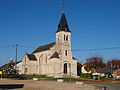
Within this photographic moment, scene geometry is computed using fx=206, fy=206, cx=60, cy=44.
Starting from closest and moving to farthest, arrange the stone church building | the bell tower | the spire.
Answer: the stone church building < the bell tower < the spire

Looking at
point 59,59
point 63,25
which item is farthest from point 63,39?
point 59,59

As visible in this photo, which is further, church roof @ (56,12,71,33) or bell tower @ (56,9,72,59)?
church roof @ (56,12,71,33)

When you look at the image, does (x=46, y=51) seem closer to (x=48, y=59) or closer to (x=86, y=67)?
(x=48, y=59)

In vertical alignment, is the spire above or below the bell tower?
above

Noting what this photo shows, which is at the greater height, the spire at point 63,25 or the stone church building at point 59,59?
the spire at point 63,25

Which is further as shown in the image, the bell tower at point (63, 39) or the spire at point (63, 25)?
the spire at point (63, 25)

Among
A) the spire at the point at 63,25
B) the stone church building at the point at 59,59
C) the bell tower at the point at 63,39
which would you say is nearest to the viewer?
the stone church building at the point at 59,59

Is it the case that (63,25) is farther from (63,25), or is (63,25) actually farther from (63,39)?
(63,39)

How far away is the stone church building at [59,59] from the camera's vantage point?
212ft

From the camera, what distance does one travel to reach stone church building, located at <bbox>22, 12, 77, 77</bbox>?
64.7 metres

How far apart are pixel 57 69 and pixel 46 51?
35.4 feet

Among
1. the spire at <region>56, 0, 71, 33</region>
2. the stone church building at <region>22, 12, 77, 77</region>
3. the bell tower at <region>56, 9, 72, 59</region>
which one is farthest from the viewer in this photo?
the spire at <region>56, 0, 71, 33</region>

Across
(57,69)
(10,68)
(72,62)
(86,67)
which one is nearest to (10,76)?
(10,68)

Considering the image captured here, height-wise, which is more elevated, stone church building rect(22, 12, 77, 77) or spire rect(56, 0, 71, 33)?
spire rect(56, 0, 71, 33)
